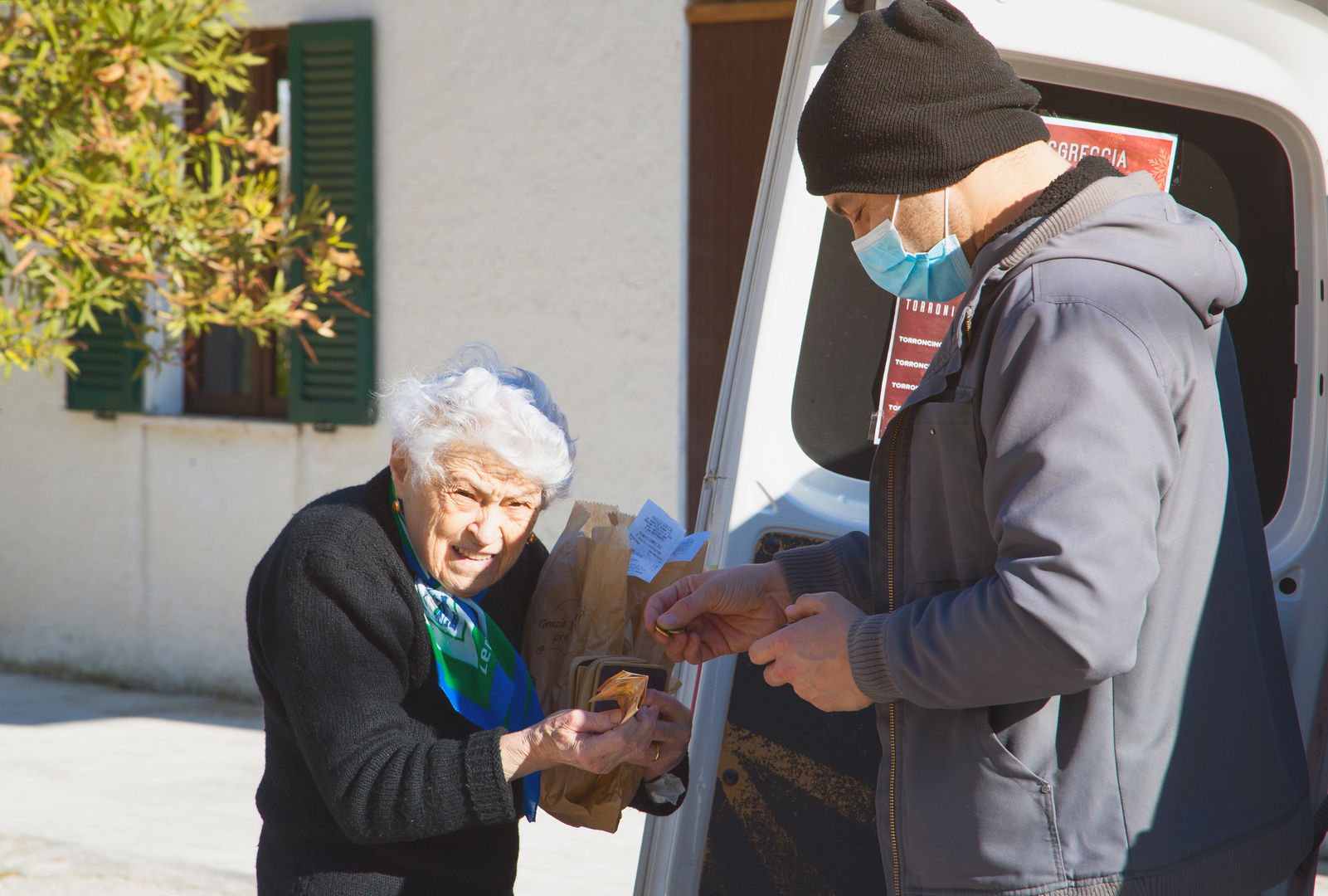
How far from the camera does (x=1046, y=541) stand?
46.1 inches

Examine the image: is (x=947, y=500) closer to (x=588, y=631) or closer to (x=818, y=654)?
(x=818, y=654)

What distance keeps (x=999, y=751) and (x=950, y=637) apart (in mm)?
153

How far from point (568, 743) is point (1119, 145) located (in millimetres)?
1456

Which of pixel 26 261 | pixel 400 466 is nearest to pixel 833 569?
pixel 400 466

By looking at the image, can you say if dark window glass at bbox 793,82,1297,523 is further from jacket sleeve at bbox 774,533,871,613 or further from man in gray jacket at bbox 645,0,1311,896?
man in gray jacket at bbox 645,0,1311,896

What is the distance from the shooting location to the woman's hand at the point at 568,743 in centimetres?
163

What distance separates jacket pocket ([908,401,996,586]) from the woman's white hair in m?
0.61

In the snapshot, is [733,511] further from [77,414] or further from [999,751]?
[77,414]

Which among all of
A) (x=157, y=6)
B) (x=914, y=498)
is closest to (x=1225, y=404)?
(x=914, y=498)

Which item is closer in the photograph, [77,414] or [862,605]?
[862,605]

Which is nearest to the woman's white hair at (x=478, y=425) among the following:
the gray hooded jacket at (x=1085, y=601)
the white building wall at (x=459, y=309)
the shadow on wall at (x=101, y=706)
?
the gray hooded jacket at (x=1085, y=601)

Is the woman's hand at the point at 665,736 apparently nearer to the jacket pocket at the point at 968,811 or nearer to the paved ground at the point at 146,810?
the jacket pocket at the point at 968,811

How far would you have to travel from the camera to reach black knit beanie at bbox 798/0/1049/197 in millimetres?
1414

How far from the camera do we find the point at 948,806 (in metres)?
1.33
